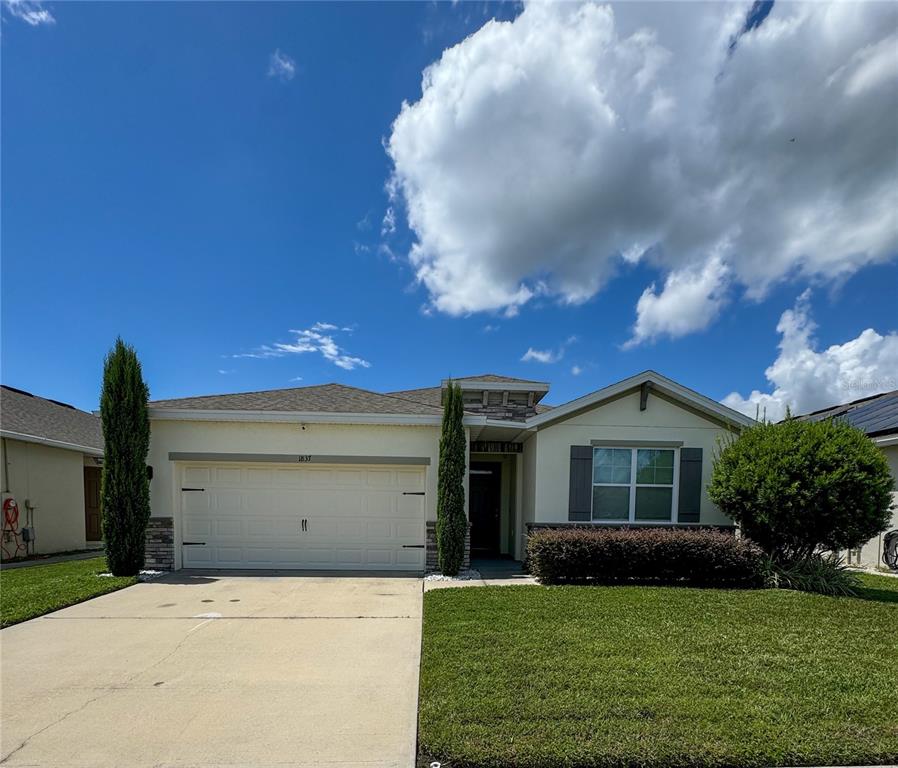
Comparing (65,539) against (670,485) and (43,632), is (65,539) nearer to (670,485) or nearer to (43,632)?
(43,632)

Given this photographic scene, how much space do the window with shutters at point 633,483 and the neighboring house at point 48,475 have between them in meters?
12.1

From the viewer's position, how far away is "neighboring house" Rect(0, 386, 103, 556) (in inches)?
436

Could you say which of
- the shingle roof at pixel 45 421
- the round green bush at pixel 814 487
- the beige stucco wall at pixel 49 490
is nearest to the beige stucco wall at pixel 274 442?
the shingle roof at pixel 45 421

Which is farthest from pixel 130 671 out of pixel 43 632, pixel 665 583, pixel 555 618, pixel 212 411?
pixel 665 583

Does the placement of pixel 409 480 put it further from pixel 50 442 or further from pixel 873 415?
pixel 873 415

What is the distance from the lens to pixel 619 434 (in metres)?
9.76

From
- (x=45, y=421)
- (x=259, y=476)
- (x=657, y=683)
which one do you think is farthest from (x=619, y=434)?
(x=45, y=421)

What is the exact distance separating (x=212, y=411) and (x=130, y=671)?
5429 mm

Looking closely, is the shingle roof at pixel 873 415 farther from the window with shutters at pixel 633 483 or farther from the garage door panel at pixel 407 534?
the garage door panel at pixel 407 534

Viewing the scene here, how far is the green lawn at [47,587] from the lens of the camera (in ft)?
20.4

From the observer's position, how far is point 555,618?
572 centimetres

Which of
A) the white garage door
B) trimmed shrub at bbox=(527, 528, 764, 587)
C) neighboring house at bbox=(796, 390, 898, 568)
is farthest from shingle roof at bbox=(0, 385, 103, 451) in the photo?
neighboring house at bbox=(796, 390, 898, 568)

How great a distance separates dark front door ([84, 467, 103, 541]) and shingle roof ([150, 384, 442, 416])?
261 inches

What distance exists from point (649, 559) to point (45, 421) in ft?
52.3
